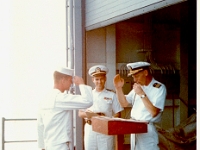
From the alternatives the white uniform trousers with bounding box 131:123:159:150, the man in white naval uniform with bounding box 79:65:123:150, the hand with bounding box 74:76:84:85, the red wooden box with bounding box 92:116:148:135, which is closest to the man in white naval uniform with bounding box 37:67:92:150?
the hand with bounding box 74:76:84:85

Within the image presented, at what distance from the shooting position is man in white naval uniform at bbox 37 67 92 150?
4.71 meters

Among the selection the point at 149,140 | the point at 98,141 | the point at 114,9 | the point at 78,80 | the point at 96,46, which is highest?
the point at 114,9

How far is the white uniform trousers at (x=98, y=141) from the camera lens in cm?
583

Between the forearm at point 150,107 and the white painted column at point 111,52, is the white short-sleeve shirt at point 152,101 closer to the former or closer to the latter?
the forearm at point 150,107

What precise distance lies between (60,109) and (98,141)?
131 cm

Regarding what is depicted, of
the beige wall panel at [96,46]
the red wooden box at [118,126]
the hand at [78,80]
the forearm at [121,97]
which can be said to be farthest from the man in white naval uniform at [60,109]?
the beige wall panel at [96,46]

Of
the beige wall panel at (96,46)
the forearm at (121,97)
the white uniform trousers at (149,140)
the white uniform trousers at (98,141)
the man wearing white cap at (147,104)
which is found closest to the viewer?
the man wearing white cap at (147,104)

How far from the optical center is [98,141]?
5.87 metres

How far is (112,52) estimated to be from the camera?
8727 millimetres

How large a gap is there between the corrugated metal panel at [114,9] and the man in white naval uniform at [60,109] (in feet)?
4.15

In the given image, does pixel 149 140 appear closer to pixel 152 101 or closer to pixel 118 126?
pixel 152 101

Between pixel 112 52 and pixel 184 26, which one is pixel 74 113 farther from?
pixel 184 26

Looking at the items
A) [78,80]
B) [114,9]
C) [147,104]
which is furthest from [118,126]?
[114,9]

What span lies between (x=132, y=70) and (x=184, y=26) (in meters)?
5.04
